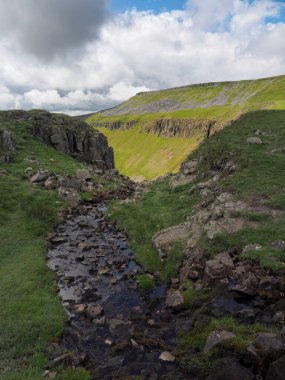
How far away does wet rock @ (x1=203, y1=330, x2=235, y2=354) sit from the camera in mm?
13514

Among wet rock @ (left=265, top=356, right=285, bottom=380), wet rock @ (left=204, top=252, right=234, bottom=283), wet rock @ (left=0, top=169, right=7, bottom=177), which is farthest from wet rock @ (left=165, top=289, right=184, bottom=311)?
wet rock @ (left=0, top=169, right=7, bottom=177)

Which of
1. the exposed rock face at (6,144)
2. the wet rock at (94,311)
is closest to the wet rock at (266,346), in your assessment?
the wet rock at (94,311)

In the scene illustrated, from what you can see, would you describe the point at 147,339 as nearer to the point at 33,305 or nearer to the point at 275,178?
the point at 33,305

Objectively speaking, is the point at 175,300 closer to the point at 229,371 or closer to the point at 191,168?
the point at 229,371

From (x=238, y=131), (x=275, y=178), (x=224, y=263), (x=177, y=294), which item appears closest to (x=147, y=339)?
(x=177, y=294)

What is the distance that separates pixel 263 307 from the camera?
53.7ft

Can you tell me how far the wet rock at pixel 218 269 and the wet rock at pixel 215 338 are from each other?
4.99 meters

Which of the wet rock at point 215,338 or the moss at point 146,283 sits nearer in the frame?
the wet rock at point 215,338

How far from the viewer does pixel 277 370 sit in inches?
439

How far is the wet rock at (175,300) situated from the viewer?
18.0m

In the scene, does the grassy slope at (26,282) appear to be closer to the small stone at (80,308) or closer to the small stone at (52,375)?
the small stone at (52,375)

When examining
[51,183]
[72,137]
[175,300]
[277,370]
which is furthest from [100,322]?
[72,137]

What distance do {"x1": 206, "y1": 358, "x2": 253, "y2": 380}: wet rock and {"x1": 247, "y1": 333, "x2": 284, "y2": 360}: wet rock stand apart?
0.73 meters

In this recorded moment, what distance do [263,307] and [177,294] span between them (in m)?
4.92
